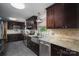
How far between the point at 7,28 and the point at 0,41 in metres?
0.27

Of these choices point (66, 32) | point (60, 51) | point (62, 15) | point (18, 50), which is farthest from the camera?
point (66, 32)

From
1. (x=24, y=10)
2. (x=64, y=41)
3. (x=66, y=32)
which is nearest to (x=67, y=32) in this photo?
(x=66, y=32)

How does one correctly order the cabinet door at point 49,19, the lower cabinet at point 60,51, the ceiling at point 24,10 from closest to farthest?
the lower cabinet at point 60,51, the ceiling at point 24,10, the cabinet door at point 49,19

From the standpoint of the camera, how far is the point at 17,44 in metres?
1.78

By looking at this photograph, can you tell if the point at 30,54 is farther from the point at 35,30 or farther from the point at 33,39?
the point at 35,30

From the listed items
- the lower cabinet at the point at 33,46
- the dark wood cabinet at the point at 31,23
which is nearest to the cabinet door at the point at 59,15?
the dark wood cabinet at the point at 31,23

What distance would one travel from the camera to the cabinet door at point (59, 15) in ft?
6.06

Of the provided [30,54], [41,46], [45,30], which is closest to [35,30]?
[45,30]

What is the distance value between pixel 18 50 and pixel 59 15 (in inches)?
40.8

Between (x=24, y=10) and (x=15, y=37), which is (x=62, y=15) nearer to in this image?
(x=24, y=10)

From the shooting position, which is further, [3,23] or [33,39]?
[33,39]

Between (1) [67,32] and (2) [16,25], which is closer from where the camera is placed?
(2) [16,25]

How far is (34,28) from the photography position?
5.95 feet

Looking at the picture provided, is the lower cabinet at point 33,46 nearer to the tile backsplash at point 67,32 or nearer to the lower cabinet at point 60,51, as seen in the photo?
the lower cabinet at point 60,51
